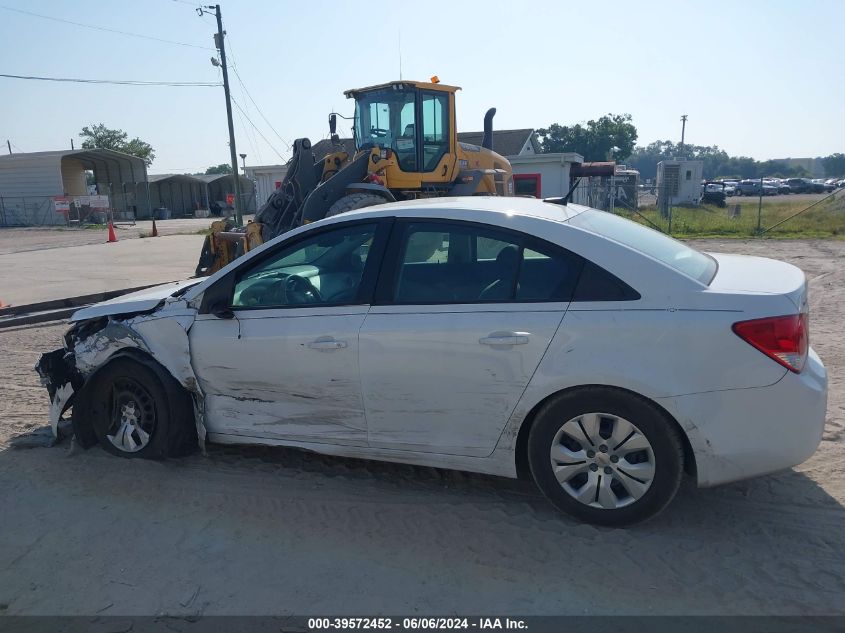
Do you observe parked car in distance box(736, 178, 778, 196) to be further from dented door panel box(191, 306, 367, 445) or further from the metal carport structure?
dented door panel box(191, 306, 367, 445)

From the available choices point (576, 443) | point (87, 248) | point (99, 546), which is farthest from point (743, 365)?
point (87, 248)

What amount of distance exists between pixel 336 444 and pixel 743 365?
225 centimetres

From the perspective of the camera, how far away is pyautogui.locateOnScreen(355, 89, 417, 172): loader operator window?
12.8m

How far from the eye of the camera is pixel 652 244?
3.81m

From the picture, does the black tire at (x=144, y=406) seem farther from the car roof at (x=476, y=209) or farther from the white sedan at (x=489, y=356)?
the car roof at (x=476, y=209)

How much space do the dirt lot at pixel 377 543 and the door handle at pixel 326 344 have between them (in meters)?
0.91

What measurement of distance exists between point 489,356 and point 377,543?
3.74ft

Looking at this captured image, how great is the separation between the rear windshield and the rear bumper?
0.63 m

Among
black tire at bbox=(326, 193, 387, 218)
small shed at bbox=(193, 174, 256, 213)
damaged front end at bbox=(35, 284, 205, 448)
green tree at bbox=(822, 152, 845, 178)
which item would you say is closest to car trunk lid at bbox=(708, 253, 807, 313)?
damaged front end at bbox=(35, 284, 205, 448)

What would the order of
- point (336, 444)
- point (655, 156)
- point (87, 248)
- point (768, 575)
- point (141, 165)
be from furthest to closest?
1. point (655, 156)
2. point (141, 165)
3. point (87, 248)
4. point (336, 444)
5. point (768, 575)

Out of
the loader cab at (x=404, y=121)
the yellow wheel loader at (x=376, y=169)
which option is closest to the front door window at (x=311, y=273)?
the yellow wheel loader at (x=376, y=169)

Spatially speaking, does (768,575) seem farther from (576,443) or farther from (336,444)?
(336,444)

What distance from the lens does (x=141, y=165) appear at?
1933 inches

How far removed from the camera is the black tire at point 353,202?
10656mm
